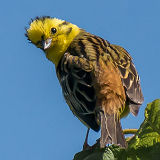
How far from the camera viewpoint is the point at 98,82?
178 inches

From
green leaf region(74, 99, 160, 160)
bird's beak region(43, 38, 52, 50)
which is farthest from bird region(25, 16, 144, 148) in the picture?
green leaf region(74, 99, 160, 160)

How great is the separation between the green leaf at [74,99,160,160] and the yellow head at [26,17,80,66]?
11.5 feet

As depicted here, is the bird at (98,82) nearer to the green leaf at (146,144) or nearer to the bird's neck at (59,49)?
the bird's neck at (59,49)

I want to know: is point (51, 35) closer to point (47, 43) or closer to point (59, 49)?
point (47, 43)

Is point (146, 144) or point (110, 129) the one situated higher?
point (110, 129)

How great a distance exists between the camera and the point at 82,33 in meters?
6.88

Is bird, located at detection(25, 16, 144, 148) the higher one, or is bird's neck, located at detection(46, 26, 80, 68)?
bird's neck, located at detection(46, 26, 80, 68)

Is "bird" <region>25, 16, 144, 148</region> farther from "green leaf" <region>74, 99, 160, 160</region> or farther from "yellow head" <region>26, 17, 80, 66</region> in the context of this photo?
"green leaf" <region>74, 99, 160, 160</region>

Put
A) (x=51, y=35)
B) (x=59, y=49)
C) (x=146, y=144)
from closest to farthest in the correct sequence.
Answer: (x=146, y=144)
(x=59, y=49)
(x=51, y=35)

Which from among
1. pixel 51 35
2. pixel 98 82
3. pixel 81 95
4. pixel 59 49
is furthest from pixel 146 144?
pixel 51 35

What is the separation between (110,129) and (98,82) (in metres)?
0.77

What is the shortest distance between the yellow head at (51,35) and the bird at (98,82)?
0.02 m

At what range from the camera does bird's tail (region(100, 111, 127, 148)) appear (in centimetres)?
357

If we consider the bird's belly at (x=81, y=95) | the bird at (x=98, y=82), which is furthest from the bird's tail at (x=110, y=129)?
the bird's belly at (x=81, y=95)
